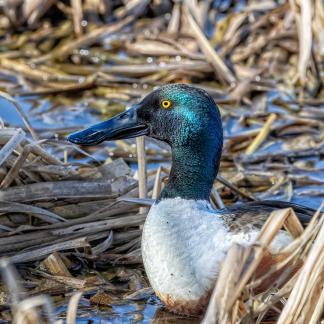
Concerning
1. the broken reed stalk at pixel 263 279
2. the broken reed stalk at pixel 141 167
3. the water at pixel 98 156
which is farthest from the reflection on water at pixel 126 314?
the broken reed stalk at pixel 263 279

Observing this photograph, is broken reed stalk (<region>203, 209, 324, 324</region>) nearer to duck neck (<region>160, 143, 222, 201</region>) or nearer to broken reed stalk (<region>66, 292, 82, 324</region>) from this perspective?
broken reed stalk (<region>66, 292, 82, 324</region>)

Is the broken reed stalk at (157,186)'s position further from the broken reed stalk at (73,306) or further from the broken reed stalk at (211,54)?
the broken reed stalk at (211,54)

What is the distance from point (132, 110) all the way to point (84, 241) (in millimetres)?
704

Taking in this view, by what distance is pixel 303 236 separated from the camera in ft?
10.4

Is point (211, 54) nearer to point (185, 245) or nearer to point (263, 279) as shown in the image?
point (185, 245)

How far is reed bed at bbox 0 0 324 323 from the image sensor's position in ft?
11.3

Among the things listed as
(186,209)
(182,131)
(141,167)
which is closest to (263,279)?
(186,209)

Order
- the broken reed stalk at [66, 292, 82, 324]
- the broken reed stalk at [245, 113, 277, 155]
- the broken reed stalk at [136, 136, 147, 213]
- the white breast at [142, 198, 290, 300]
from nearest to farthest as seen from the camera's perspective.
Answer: the broken reed stalk at [66, 292, 82, 324] → the white breast at [142, 198, 290, 300] → the broken reed stalk at [136, 136, 147, 213] → the broken reed stalk at [245, 113, 277, 155]

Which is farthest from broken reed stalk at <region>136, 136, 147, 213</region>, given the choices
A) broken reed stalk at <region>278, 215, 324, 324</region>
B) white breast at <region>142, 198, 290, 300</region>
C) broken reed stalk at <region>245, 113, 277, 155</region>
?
broken reed stalk at <region>278, 215, 324, 324</region>

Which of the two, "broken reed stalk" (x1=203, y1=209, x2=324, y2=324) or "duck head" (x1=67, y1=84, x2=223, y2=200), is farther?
"duck head" (x1=67, y1=84, x2=223, y2=200)

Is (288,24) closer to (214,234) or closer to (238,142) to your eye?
(238,142)

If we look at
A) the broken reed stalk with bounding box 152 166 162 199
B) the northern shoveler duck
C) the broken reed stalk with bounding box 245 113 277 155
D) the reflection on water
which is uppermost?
the northern shoveler duck

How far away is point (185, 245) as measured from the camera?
406cm

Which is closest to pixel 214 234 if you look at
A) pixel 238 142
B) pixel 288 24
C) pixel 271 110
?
pixel 238 142
